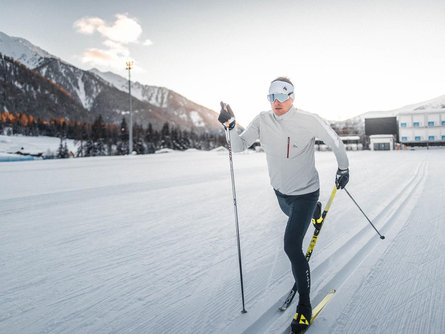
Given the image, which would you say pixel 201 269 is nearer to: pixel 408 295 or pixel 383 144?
pixel 408 295

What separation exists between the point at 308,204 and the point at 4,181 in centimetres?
1198

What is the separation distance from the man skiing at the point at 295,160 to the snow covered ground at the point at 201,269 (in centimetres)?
55

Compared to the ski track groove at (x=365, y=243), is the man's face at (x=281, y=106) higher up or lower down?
higher up

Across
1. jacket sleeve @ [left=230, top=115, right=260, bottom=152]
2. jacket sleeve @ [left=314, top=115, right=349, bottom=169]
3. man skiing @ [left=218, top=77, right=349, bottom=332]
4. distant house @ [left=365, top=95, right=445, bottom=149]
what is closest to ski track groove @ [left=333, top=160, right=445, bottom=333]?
man skiing @ [left=218, top=77, right=349, bottom=332]

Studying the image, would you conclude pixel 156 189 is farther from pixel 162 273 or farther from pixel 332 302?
pixel 332 302

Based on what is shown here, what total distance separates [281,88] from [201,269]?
7.43 ft

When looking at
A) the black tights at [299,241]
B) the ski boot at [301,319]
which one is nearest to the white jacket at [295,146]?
the black tights at [299,241]

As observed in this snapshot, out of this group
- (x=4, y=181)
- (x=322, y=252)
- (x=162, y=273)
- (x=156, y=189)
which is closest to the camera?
(x=162, y=273)

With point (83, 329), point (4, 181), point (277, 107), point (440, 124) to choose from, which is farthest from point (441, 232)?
point (440, 124)

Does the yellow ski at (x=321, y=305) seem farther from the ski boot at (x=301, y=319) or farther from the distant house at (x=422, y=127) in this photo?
the distant house at (x=422, y=127)

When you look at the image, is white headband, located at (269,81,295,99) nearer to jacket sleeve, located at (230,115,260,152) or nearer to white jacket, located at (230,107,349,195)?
white jacket, located at (230,107,349,195)

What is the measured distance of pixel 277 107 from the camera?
2.48 m

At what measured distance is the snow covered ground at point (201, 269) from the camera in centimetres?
246

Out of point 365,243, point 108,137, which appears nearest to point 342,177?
point 365,243
